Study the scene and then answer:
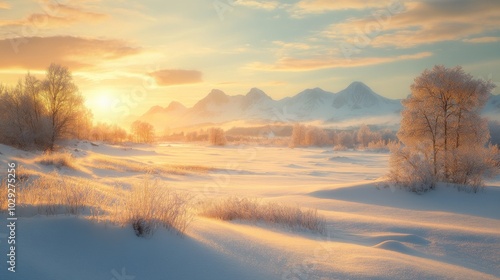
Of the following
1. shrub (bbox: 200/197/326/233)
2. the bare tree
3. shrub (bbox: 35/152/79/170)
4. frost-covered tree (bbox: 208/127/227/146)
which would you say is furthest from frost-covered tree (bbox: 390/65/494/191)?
frost-covered tree (bbox: 208/127/227/146)

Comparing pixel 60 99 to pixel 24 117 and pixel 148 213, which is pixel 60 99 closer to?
pixel 24 117

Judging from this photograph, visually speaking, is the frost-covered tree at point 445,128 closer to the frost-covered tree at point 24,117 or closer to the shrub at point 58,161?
the shrub at point 58,161

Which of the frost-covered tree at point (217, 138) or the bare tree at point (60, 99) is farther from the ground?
the bare tree at point (60, 99)

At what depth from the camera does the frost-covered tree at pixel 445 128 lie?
55.0 ft

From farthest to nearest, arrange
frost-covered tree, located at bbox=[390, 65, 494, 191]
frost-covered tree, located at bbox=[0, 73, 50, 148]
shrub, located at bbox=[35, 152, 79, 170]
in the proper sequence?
frost-covered tree, located at bbox=[0, 73, 50, 148] < shrub, located at bbox=[35, 152, 79, 170] < frost-covered tree, located at bbox=[390, 65, 494, 191]

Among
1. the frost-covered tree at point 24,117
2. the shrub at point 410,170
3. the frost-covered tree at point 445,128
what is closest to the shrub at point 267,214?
the shrub at point 410,170

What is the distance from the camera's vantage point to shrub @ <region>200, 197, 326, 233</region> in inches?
365

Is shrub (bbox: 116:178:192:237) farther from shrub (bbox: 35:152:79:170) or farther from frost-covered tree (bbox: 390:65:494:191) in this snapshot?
shrub (bbox: 35:152:79:170)

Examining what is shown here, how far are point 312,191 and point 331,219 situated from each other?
7897mm

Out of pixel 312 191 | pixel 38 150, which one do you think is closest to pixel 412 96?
pixel 312 191

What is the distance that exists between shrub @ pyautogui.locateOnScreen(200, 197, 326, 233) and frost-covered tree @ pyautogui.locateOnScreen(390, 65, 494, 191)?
9040mm

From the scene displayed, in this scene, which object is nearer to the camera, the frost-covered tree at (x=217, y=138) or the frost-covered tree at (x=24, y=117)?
the frost-covered tree at (x=24, y=117)

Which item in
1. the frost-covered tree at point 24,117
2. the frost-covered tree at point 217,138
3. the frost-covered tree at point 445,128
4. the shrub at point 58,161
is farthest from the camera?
the frost-covered tree at point 217,138

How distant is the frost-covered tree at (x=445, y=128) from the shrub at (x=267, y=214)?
9040 millimetres
